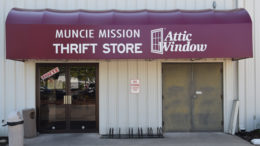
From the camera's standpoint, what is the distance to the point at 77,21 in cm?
639

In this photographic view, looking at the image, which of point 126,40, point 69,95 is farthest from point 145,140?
point 126,40

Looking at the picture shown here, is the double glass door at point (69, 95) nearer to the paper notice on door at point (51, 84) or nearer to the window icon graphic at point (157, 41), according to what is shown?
the paper notice on door at point (51, 84)

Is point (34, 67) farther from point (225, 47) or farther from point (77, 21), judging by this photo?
point (225, 47)

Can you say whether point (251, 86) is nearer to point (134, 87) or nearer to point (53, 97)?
point (134, 87)

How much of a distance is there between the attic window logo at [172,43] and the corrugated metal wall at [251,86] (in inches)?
97.2

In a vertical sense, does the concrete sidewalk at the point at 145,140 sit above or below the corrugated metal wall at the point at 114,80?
below

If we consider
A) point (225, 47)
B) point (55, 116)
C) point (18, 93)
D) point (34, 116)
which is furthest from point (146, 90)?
point (18, 93)

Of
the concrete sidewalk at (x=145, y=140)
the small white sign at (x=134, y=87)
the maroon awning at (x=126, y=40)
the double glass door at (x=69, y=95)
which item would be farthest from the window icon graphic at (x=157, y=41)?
the concrete sidewalk at (x=145, y=140)

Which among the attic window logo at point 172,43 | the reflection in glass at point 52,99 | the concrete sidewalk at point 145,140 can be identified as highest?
the attic window logo at point 172,43

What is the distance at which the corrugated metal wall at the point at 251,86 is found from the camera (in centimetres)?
752

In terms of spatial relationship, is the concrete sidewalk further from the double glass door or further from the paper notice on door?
the paper notice on door

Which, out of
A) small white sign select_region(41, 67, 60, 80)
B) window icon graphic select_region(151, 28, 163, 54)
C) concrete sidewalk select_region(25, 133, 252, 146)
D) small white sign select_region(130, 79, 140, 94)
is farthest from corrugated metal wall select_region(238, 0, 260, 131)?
small white sign select_region(41, 67, 60, 80)

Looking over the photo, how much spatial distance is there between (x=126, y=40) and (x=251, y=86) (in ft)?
15.9

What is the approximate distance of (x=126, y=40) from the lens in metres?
6.23
